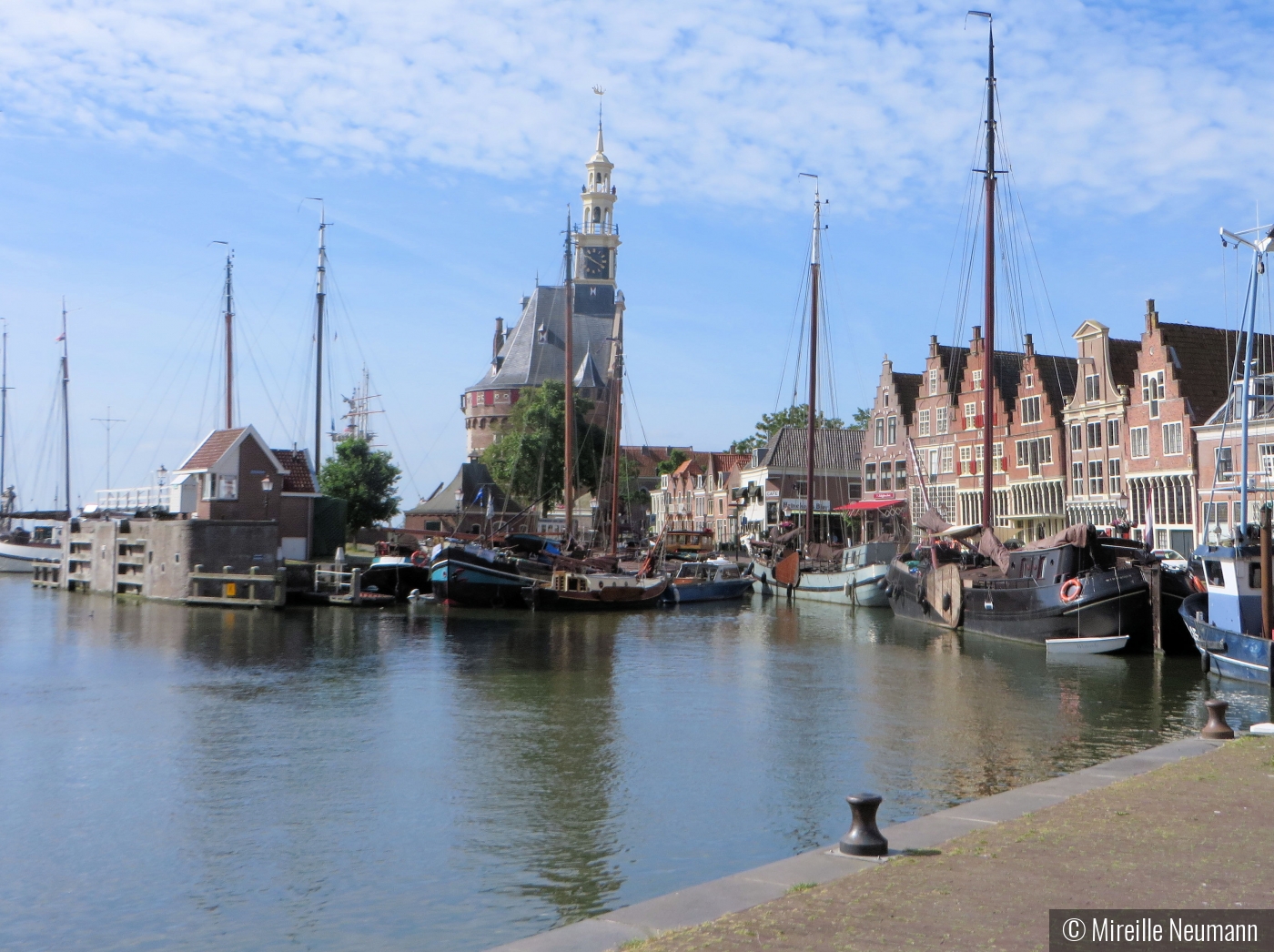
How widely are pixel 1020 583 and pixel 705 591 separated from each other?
2258 cm

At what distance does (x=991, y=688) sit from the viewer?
28734mm

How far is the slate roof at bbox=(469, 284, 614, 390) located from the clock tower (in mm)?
5634

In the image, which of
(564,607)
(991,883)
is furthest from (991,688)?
→ (564,607)

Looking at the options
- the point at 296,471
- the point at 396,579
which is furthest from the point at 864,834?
the point at 296,471

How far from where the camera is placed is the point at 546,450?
9181 centimetres

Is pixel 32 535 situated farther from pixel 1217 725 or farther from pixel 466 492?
pixel 1217 725

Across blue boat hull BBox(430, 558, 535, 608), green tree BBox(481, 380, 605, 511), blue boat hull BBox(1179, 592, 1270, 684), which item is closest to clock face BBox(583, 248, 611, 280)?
green tree BBox(481, 380, 605, 511)

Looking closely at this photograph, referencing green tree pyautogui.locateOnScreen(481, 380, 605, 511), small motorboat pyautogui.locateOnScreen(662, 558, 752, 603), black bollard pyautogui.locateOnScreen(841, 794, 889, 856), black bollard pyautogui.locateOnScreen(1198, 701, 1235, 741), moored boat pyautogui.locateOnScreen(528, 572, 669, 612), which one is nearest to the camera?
black bollard pyautogui.locateOnScreen(841, 794, 889, 856)

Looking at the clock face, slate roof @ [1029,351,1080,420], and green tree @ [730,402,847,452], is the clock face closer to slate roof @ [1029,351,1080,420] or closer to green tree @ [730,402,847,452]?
green tree @ [730,402,847,452]

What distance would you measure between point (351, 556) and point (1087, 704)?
47.6 meters

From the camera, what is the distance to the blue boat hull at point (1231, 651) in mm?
27078

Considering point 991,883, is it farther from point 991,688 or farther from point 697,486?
point 697,486

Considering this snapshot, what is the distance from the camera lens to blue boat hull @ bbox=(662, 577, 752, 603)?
57.9 m

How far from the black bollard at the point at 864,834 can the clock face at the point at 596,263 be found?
139 metres
